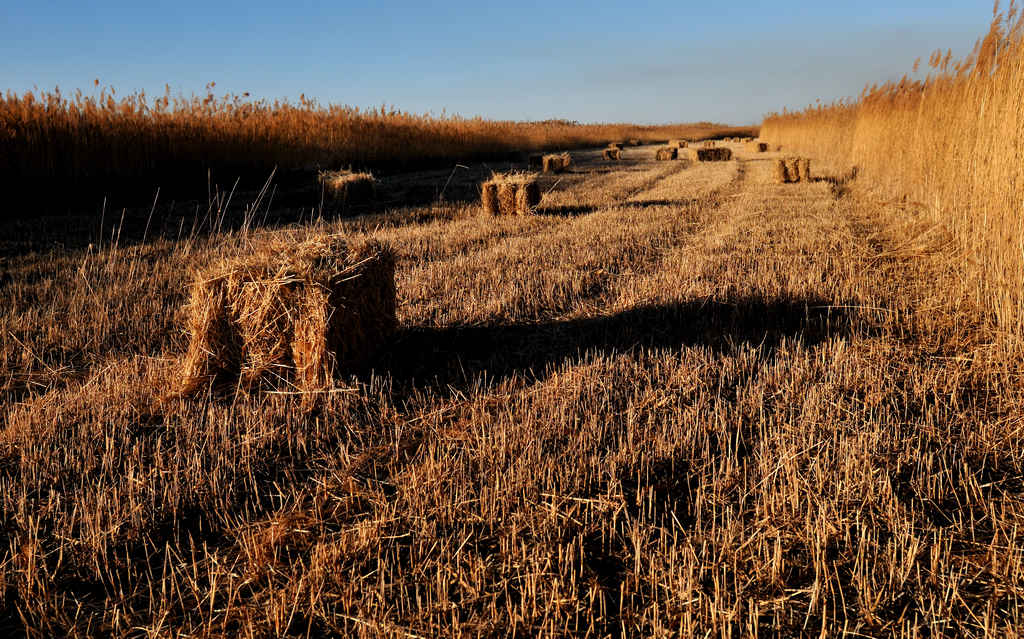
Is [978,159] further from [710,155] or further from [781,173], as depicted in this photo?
[710,155]

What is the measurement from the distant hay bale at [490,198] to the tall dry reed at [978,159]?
20.4 ft

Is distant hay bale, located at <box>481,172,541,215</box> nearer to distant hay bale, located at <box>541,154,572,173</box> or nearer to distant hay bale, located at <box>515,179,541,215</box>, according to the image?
distant hay bale, located at <box>515,179,541,215</box>

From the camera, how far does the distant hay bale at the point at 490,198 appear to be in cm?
1045

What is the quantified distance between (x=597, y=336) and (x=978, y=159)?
379 cm

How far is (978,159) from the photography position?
5449mm

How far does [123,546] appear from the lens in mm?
2520

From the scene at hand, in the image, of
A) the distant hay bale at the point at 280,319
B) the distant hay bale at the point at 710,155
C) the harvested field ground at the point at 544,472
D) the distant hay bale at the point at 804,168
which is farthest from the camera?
the distant hay bale at the point at 710,155

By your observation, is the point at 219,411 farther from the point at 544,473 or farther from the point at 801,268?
the point at 801,268

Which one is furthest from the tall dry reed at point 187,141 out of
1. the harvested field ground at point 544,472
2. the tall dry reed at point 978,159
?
the tall dry reed at point 978,159

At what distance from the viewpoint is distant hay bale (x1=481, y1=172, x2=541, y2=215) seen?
411 inches

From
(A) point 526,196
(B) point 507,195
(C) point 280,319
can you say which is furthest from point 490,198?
(C) point 280,319

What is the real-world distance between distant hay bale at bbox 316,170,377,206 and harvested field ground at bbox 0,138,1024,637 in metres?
6.32

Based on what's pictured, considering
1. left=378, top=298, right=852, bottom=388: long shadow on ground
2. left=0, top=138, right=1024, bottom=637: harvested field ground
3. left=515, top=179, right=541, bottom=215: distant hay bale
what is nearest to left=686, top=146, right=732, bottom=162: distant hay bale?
left=515, top=179, right=541, bottom=215: distant hay bale

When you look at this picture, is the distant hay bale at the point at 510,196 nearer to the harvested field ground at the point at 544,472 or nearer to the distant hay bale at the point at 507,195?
the distant hay bale at the point at 507,195
